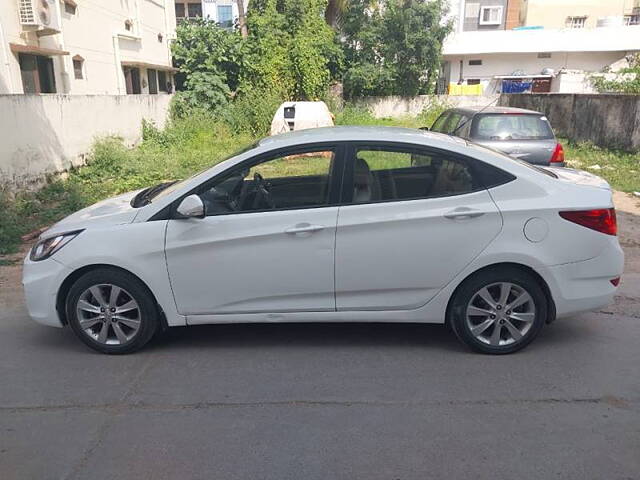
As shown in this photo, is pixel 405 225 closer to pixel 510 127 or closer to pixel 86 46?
pixel 510 127

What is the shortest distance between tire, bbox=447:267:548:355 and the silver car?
507cm

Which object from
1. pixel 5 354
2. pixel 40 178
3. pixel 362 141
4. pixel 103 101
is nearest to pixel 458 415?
pixel 362 141

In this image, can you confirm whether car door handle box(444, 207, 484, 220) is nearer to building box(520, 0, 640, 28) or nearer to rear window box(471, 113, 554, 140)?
rear window box(471, 113, 554, 140)

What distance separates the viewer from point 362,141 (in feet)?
13.3

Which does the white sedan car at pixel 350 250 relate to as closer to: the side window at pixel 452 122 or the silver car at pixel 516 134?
the silver car at pixel 516 134

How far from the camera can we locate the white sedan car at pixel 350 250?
3.87 m

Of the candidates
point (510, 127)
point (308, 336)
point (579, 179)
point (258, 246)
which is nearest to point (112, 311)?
point (258, 246)

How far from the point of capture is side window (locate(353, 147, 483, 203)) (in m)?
3.97

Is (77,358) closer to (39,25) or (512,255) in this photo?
(512,255)

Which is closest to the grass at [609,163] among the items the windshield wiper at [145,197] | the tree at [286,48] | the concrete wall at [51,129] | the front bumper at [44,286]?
the windshield wiper at [145,197]

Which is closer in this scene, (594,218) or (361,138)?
(594,218)

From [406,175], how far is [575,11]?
140 ft

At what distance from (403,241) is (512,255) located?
0.76 m

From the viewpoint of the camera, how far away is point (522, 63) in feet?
115
